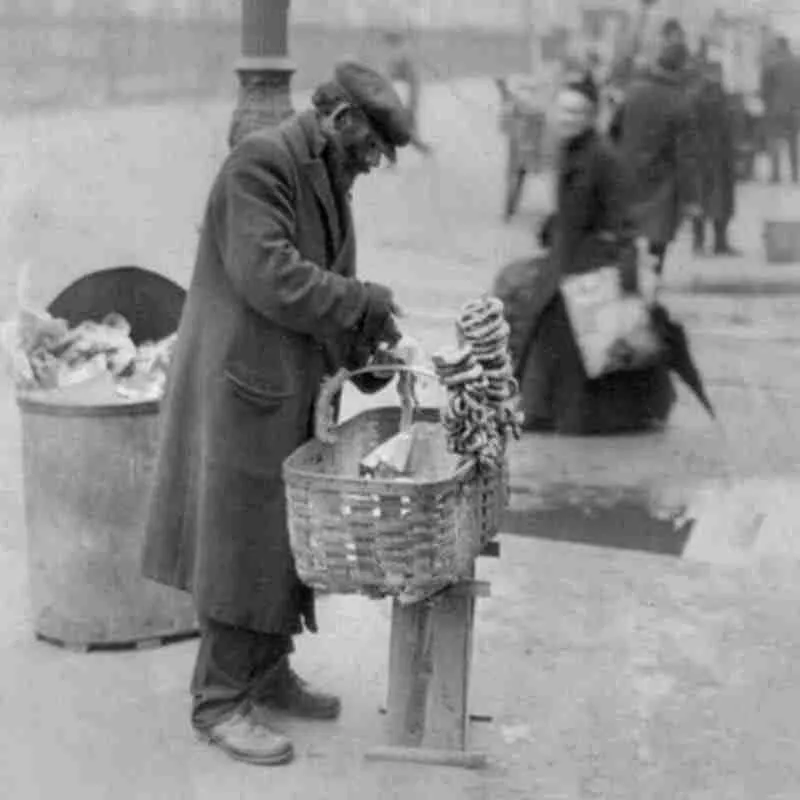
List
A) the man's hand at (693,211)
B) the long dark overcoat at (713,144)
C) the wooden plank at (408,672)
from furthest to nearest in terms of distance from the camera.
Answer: the man's hand at (693,211) → the long dark overcoat at (713,144) → the wooden plank at (408,672)

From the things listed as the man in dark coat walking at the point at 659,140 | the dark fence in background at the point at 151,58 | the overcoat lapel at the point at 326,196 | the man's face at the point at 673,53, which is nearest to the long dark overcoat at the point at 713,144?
the man's face at the point at 673,53

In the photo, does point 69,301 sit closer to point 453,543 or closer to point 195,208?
point 453,543

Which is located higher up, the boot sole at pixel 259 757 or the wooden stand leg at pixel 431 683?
the wooden stand leg at pixel 431 683

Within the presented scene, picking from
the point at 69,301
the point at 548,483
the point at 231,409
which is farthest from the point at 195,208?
the point at 231,409

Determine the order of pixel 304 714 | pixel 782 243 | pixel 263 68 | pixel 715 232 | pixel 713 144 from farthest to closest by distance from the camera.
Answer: pixel 715 232
pixel 782 243
pixel 713 144
pixel 263 68
pixel 304 714

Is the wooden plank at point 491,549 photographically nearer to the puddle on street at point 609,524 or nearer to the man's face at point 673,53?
the puddle on street at point 609,524

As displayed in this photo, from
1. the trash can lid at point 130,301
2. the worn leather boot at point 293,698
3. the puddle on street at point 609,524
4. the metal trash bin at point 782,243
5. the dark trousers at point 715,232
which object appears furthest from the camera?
the dark trousers at point 715,232

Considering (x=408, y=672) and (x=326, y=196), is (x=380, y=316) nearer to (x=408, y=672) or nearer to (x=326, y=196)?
(x=326, y=196)

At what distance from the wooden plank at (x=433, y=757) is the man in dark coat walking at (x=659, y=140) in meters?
8.95

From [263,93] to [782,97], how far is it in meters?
15.4

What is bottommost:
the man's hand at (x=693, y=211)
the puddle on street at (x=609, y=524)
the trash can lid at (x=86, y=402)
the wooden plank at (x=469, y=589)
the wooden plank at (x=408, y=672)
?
the man's hand at (x=693, y=211)

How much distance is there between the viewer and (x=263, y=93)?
6.24 metres

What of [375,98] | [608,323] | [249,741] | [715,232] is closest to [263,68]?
[375,98]

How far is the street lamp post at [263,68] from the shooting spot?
621 cm
